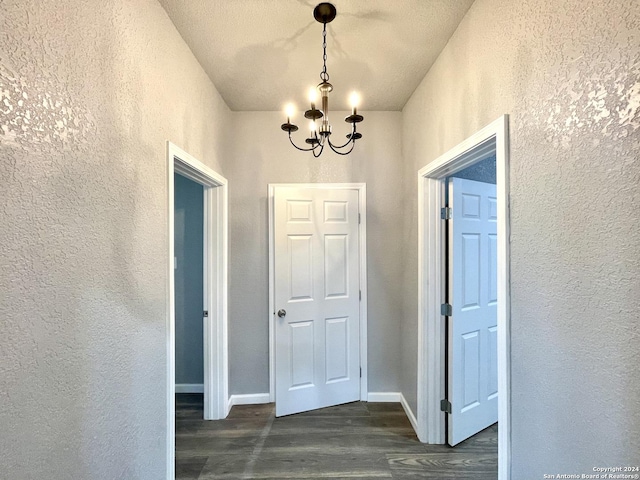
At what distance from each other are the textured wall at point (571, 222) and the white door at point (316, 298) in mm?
1514

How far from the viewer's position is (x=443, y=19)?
1524 millimetres

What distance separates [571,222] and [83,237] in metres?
1.55

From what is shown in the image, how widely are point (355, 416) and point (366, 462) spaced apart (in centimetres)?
51

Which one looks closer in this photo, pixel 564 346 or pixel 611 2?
pixel 611 2

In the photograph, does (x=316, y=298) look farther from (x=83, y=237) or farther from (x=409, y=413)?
(x=83, y=237)

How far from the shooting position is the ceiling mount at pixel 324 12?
140 centimetres

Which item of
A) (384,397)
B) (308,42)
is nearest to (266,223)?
(308,42)

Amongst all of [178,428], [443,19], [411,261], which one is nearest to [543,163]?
[443,19]

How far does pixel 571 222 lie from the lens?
0.89 metres

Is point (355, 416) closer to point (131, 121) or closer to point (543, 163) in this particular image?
point (543, 163)

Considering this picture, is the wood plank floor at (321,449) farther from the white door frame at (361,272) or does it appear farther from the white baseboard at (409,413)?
the white door frame at (361,272)

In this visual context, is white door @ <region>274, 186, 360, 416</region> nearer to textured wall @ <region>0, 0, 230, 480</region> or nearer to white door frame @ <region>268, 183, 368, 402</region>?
white door frame @ <region>268, 183, 368, 402</region>

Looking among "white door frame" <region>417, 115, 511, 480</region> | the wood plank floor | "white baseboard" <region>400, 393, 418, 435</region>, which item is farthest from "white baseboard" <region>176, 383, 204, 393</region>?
"white door frame" <region>417, 115, 511, 480</region>

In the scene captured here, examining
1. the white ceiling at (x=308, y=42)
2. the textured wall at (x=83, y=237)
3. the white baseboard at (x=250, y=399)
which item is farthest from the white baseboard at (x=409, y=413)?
the white ceiling at (x=308, y=42)
